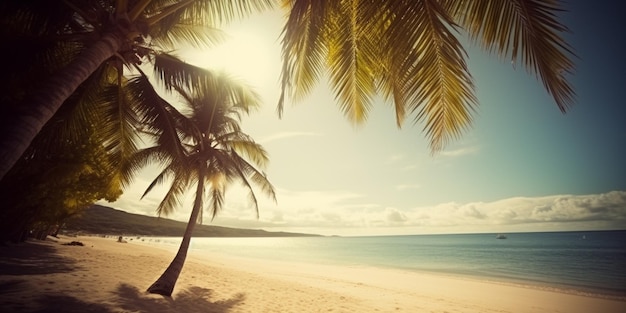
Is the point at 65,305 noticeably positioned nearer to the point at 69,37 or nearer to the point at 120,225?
the point at 69,37

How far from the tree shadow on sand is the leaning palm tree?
1.41 feet

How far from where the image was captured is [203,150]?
8133mm

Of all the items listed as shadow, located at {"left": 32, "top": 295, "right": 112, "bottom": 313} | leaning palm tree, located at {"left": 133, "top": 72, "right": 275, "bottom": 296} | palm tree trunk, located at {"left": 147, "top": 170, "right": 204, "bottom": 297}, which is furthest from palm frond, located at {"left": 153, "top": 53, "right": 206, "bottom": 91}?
shadow, located at {"left": 32, "top": 295, "right": 112, "bottom": 313}

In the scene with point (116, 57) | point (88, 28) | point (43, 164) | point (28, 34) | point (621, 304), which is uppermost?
point (88, 28)

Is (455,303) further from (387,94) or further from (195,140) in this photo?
(195,140)

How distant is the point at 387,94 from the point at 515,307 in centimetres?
1034

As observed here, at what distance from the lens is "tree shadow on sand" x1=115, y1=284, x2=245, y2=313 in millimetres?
5332

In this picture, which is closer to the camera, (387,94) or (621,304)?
(387,94)

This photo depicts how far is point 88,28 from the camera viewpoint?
17.2 feet

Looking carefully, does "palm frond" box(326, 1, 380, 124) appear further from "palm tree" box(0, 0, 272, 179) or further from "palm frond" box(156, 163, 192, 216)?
"palm frond" box(156, 163, 192, 216)

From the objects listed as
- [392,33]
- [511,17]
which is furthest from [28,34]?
[511,17]

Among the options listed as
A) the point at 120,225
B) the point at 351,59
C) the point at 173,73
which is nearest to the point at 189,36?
the point at 173,73

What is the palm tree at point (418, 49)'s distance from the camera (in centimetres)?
258

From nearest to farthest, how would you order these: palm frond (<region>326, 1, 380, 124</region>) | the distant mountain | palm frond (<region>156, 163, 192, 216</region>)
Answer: palm frond (<region>326, 1, 380, 124</region>), palm frond (<region>156, 163, 192, 216</region>), the distant mountain
